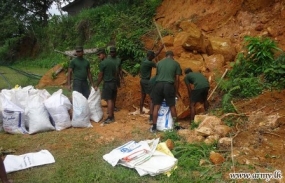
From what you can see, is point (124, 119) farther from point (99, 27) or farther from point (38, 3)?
point (38, 3)

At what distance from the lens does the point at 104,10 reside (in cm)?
1448

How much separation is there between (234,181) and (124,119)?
3365mm

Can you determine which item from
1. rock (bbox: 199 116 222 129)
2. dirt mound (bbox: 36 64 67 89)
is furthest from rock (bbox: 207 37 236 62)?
dirt mound (bbox: 36 64 67 89)

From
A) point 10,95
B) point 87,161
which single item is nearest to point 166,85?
point 87,161

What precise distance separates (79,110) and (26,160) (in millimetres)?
1707

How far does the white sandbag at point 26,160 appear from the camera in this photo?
15.4 ft

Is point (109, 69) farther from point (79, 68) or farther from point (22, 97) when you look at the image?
point (22, 97)

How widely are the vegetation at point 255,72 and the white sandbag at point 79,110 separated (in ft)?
9.07

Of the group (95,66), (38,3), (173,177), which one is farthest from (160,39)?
(38,3)

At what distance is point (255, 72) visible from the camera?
7613mm

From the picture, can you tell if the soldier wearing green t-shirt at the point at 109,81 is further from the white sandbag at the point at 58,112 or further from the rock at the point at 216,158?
the rock at the point at 216,158

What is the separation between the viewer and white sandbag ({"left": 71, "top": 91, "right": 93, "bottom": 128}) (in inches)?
251

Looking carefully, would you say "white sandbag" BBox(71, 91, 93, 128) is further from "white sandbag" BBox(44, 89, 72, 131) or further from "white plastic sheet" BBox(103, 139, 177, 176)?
"white plastic sheet" BBox(103, 139, 177, 176)

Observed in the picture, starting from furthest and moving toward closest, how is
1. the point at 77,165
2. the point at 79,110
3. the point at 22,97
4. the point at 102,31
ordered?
the point at 102,31, the point at 22,97, the point at 79,110, the point at 77,165
